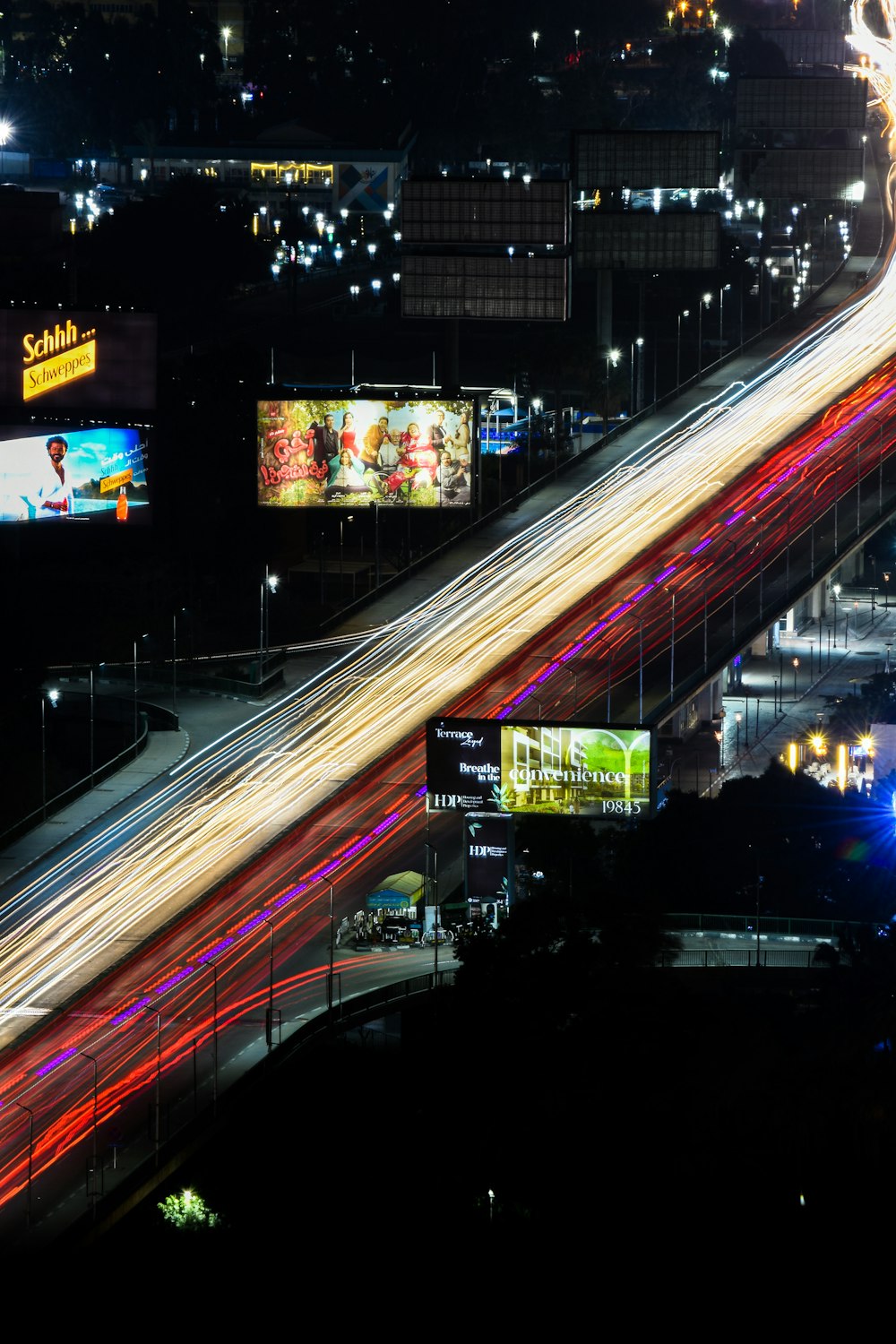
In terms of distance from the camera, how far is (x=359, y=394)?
9700 cm

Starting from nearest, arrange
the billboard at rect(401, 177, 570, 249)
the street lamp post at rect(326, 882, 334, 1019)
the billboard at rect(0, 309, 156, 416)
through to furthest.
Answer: the street lamp post at rect(326, 882, 334, 1019) → the billboard at rect(0, 309, 156, 416) → the billboard at rect(401, 177, 570, 249)

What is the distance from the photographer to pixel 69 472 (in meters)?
94.1

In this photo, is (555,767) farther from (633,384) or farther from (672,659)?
(633,384)

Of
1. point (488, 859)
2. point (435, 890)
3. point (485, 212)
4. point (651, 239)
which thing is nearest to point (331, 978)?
point (435, 890)

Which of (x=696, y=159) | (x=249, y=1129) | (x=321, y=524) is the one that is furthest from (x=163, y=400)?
(x=249, y=1129)

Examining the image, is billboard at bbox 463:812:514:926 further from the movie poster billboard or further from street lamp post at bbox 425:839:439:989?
the movie poster billboard

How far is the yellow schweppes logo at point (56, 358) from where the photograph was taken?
9469cm

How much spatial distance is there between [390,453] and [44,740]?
2699cm

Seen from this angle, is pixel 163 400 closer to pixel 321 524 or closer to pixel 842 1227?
pixel 321 524

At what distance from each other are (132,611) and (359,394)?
42.7ft

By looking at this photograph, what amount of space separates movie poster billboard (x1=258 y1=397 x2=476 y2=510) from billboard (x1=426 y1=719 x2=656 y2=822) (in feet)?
104

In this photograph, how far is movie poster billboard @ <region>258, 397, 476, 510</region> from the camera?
9700 cm

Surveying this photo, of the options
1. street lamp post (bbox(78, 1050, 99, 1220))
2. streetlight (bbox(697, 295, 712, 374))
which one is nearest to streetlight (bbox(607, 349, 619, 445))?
streetlight (bbox(697, 295, 712, 374))

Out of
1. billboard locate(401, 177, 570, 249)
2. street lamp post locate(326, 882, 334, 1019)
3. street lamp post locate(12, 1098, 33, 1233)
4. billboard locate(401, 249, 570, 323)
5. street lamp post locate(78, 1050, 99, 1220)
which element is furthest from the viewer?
billboard locate(401, 249, 570, 323)
